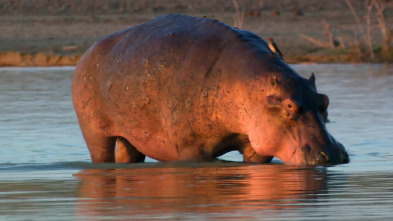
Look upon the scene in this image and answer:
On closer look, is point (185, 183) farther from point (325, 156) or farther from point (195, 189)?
point (325, 156)

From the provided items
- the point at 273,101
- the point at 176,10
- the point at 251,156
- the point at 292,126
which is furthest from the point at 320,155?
the point at 176,10

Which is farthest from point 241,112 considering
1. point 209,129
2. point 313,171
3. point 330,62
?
point 330,62

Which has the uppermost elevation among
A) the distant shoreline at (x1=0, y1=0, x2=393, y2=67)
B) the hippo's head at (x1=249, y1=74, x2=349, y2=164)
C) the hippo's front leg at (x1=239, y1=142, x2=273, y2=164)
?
the hippo's head at (x1=249, y1=74, x2=349, y2=164)

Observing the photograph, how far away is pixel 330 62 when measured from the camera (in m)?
22.8

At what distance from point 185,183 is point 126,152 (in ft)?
7.82

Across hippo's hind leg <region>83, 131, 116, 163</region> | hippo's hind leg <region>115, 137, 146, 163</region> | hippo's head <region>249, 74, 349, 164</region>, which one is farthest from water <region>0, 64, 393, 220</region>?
hippo's hind leg <region>115, 137, 146, 163</region>

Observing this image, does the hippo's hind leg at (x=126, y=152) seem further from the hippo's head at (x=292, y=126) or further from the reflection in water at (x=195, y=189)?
the hippo's head at (x=292, y=126)

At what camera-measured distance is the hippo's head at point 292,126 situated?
767 centimetres

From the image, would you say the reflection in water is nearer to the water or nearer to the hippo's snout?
the water

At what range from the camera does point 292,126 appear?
776cm

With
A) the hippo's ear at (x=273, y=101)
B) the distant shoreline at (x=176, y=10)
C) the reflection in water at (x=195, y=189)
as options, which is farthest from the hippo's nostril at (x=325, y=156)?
the distant shoreline at (x=176, y=10)

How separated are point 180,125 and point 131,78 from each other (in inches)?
26.5

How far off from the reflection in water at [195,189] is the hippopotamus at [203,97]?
230 millimetres

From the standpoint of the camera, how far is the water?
222 inches
